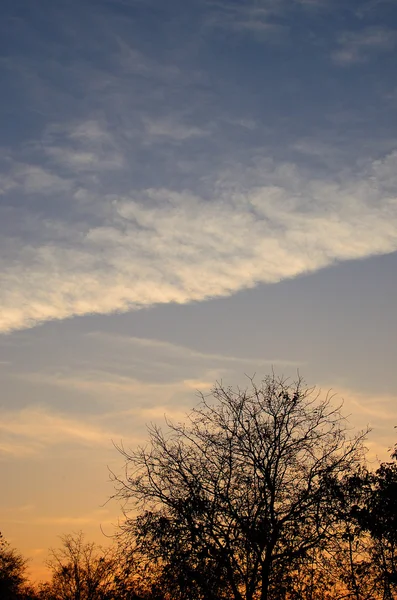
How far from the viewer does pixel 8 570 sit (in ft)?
257

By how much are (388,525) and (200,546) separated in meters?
10.2

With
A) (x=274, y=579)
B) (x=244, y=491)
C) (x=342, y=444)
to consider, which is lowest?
(x=274, y=579)

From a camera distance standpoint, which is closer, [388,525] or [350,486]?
[350,486]

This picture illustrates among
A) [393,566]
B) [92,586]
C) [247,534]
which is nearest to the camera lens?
[247,534]

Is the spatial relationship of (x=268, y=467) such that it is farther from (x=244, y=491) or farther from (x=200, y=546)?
(x=200, y=546)

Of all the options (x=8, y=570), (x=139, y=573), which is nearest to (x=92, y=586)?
(x=8, y=570)

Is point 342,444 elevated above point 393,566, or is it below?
above

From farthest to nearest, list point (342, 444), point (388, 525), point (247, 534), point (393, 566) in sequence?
point (393, 566) < point (388, 525) < point (342, 444) < point (247, 534)

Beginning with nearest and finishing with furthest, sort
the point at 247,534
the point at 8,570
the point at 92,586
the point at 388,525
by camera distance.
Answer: the point at 247,534 → the point at 388,525 → the point at 92,586 → the point at 8,570

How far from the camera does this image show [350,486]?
62.4 feet

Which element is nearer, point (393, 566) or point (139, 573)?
point (139, 573)

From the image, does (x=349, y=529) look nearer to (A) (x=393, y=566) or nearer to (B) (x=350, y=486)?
(B) (x=350, y=486)

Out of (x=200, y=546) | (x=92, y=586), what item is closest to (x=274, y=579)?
(x=200, y=546)

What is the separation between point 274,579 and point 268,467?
3.33 meters
